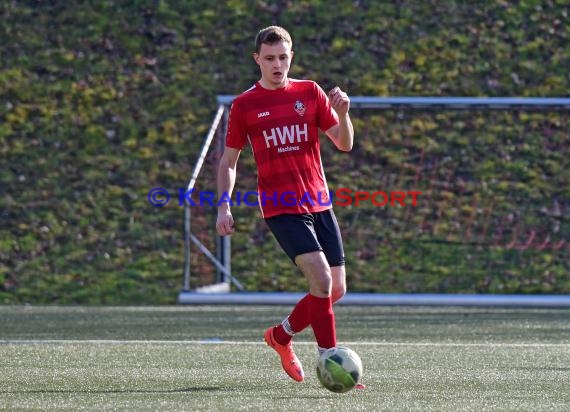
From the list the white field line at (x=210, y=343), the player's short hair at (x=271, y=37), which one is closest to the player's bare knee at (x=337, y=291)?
the player's short hair at (x=271, y=37)

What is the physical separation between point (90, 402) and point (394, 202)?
31.1ft

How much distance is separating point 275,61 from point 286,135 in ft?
1.19

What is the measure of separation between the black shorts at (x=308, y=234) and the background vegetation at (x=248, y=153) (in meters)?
7.85

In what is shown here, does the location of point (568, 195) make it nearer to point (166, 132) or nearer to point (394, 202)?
point (394, 202)

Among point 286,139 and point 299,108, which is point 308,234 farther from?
point 299,108

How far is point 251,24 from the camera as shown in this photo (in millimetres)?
16125

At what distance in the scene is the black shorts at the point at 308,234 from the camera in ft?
20.9

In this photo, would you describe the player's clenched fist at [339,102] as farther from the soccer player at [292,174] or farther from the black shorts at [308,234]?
the black shorts at [308,234]

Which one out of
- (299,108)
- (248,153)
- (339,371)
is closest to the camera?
(339,371)

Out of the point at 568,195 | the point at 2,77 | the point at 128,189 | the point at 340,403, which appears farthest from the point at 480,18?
the point at 340,403

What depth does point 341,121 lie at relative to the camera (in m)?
6.44

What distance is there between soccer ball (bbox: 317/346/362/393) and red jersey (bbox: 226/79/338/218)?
2.63ft

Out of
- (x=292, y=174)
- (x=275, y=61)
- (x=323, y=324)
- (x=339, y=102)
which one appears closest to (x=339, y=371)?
(x=323, y=324)

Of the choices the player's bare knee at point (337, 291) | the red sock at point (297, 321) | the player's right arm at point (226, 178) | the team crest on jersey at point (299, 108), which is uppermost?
the team crest on jersey at point (299, 108)
